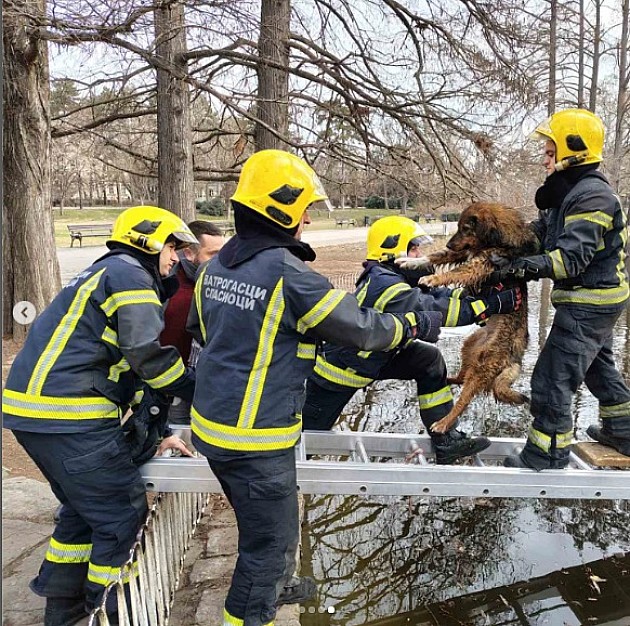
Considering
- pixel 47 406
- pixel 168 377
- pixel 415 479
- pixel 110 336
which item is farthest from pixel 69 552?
pixel 415 479

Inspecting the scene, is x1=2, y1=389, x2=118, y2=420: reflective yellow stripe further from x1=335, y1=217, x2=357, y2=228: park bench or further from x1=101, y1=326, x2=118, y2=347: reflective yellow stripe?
x1=335, y1=217, x2=357, y2=228: park bench

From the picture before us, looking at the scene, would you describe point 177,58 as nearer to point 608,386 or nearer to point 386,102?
point 386,102

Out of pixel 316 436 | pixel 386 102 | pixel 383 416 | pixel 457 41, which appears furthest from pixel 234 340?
pixel 457 41

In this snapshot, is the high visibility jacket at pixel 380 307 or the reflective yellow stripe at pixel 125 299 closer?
the reflective yellow stripe at pixel 125 299

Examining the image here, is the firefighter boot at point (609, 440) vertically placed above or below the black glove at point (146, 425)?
below

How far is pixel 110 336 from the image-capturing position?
298 centimetres

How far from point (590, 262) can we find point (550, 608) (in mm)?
2431

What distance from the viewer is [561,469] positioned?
12.0ft

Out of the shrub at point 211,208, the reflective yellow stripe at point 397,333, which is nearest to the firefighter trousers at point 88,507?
the reflective yellow stripe at point 397,333

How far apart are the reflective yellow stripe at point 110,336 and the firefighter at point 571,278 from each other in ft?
7.12

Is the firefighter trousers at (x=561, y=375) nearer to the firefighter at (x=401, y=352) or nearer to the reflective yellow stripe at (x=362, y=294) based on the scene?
the firefighter at (x=401, y=352)

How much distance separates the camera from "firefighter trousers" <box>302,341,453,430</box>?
4031mm

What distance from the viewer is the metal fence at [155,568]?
2770mm

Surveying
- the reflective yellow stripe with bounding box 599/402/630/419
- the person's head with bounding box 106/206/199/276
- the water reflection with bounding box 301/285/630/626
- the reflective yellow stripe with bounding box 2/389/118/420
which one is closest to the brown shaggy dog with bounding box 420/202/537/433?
the reflective yellow stripe with bounding box 599/402/630/419
